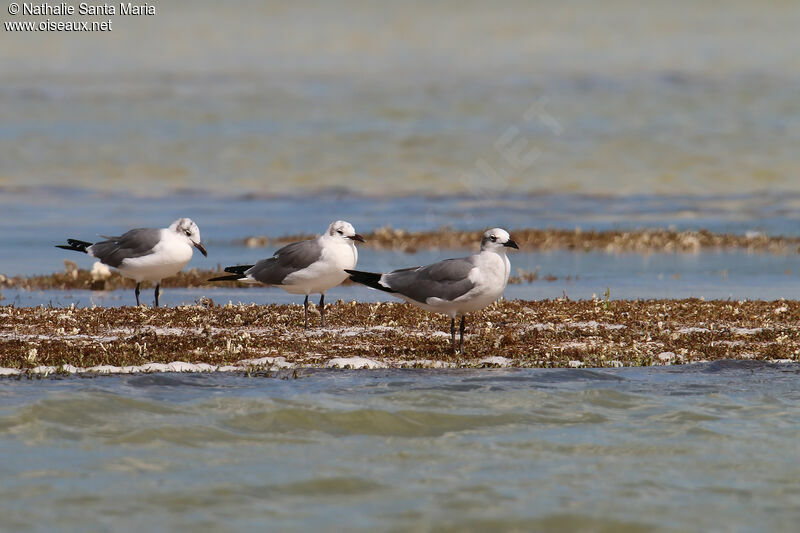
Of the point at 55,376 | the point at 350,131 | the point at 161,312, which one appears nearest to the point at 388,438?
the point at 55,376

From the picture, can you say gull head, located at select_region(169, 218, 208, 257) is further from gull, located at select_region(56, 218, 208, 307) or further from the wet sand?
the wet sand

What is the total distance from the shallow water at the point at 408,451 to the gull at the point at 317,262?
11.8ft

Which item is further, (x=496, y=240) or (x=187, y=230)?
(x=187, y=230)

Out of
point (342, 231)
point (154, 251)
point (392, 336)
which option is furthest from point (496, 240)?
point (154, 251)

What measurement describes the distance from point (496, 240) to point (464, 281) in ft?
2.70

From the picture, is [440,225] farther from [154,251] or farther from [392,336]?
[392,336]

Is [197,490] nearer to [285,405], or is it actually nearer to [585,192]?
[285,405]

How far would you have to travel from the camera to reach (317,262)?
64.0 ft

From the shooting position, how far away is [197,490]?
36.1 ft

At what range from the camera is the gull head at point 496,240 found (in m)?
17.0

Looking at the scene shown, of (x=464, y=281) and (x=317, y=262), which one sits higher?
(x=317, y=262)

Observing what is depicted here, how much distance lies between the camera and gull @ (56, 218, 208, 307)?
22.3 metres

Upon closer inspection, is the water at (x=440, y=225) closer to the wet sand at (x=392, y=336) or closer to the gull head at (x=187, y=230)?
the gull head at (x=187, y=230)

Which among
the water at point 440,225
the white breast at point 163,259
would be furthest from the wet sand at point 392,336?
the water at point 440,225
